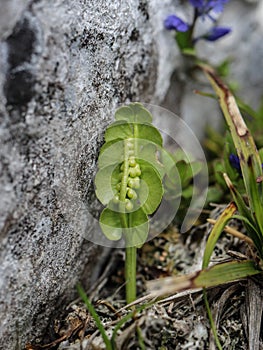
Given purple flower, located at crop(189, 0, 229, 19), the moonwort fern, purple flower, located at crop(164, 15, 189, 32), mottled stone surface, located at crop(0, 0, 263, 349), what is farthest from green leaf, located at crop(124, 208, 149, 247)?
purple flower, located at crop(189, 0, 229, 19)

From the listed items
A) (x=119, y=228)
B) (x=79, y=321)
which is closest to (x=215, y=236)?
(x=119, y=228)

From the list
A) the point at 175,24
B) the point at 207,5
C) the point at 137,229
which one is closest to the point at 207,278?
the point at 137,229

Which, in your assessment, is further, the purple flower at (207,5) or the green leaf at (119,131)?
the purple flower at (207,5)

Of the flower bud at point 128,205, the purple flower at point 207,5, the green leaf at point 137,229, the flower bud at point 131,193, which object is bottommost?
the green leaf at point 137,229

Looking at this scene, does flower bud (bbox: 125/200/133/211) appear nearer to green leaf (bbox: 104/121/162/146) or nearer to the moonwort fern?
the moonwort fern

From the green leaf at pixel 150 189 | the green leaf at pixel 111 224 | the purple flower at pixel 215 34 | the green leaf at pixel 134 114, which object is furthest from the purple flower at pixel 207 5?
the green leaf at pixel 111 224

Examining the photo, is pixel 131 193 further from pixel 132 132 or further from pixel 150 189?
pixel 132 132

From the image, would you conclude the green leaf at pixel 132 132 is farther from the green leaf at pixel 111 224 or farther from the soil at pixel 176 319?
the soil at pixel 176 319
